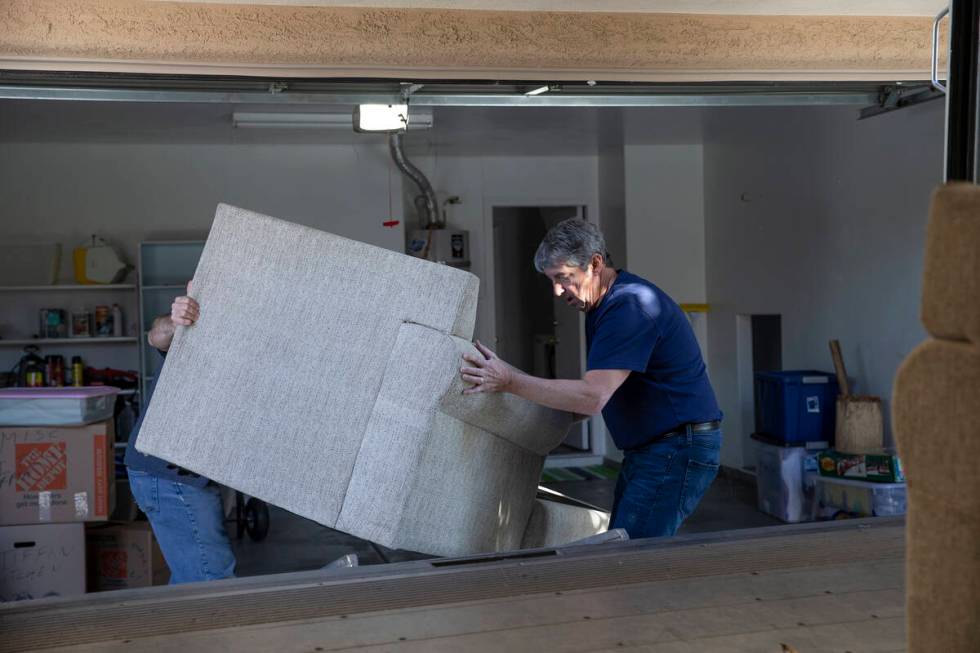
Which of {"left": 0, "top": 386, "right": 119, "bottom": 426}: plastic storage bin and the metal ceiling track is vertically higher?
the metal ceiling track

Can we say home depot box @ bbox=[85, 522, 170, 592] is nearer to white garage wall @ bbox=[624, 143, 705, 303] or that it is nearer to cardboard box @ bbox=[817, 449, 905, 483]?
cardboard box @ bbox=[817, 449, 905, 483]

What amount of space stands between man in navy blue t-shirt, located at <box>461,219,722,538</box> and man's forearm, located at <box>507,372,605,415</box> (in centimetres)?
3

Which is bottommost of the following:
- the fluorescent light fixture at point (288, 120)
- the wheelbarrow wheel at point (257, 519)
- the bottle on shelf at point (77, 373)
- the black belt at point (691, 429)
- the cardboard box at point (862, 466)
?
the wheelbarrow wheel at point (257, 519)

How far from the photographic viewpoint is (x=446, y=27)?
11.3 feet

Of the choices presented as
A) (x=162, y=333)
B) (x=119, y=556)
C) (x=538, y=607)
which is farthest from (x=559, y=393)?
(x=119, y=556)

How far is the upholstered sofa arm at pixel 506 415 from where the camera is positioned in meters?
2.77

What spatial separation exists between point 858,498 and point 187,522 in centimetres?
420

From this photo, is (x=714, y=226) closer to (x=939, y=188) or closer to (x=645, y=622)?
(x=645, y=622)

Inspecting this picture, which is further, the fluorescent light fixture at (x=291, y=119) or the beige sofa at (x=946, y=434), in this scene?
the fluorescent light fixture at (x=291, y=119)

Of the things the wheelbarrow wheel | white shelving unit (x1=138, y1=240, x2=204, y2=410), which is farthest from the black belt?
white shelving unit (x1=138, y1=240, x2=204, y2=410)

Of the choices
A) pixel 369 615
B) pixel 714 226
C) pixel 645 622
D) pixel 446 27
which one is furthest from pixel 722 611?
pixel 714 226

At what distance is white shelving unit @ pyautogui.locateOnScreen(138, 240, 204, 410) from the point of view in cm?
775

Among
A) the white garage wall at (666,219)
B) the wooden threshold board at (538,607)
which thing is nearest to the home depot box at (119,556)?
the wooden threshold board at (538,607)

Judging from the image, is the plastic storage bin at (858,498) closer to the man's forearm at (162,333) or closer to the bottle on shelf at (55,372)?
the man's forearm at (162,333)
